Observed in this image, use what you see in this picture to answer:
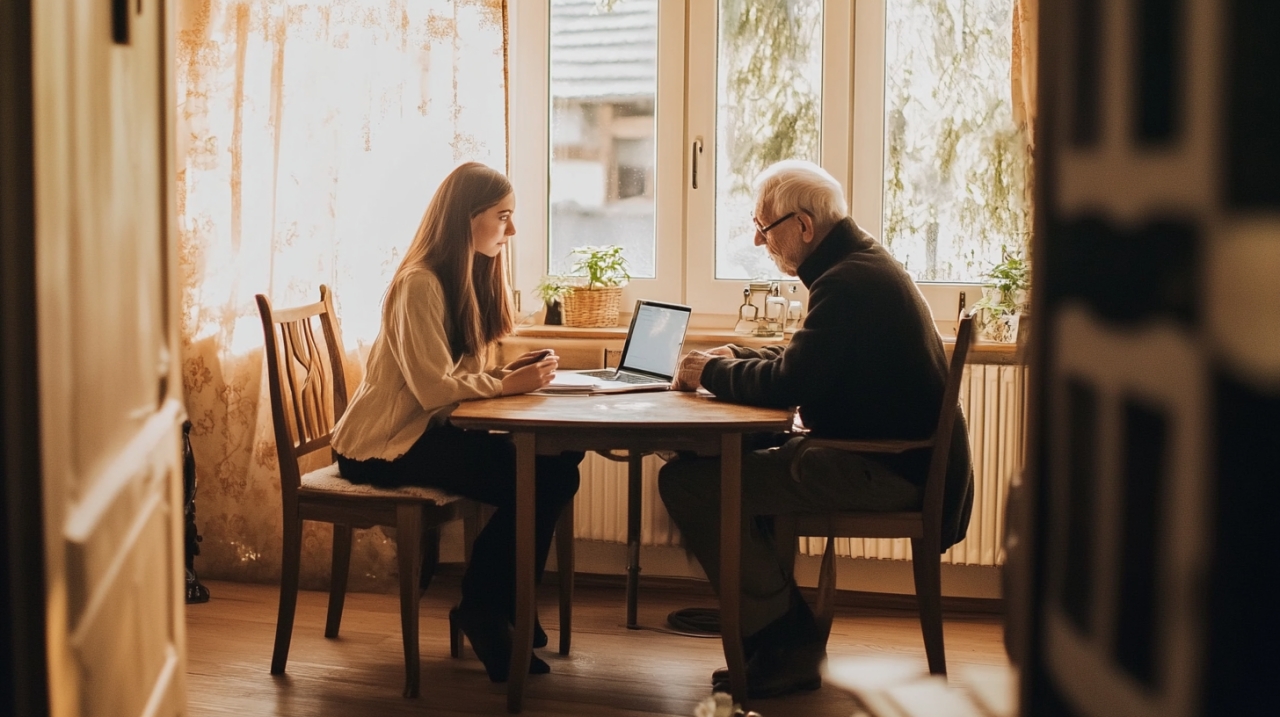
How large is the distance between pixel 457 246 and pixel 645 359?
57 centimetres

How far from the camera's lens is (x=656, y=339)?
2.96 metres

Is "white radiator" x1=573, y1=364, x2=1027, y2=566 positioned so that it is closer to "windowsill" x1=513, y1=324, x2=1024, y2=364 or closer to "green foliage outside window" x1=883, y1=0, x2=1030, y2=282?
"windowsill" x1=513, y1=324, x2=1024, y2=364

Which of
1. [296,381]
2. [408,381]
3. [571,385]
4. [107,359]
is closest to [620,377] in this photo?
[571,385]

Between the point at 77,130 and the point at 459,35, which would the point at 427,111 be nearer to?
the point at 459,35

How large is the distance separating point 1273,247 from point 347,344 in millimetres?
3208

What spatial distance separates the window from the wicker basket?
15cm

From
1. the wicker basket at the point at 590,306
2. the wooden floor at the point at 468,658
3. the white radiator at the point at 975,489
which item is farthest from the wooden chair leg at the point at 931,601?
the wicker basket at the point at 590,306

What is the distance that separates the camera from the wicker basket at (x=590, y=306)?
11.6 ft

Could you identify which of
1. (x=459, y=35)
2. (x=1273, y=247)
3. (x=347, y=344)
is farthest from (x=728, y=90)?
(x=1273, y=247)

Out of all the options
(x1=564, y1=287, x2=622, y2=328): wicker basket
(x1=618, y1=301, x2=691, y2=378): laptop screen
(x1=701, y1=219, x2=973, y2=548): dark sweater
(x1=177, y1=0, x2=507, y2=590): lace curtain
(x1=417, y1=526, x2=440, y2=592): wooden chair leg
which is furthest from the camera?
(x1=564, y1=287, x2=622, y2=328): wicker basket


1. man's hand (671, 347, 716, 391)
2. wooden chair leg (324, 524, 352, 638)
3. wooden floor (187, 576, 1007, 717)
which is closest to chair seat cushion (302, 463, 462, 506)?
wooden chair leg (324, 524, 352, 638)

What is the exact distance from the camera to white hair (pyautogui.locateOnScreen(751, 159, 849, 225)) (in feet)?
8.87

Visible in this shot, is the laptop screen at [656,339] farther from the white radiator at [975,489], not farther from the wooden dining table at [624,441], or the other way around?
the white radiator at [975,489]

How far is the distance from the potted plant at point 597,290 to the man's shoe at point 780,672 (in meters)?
1.25
